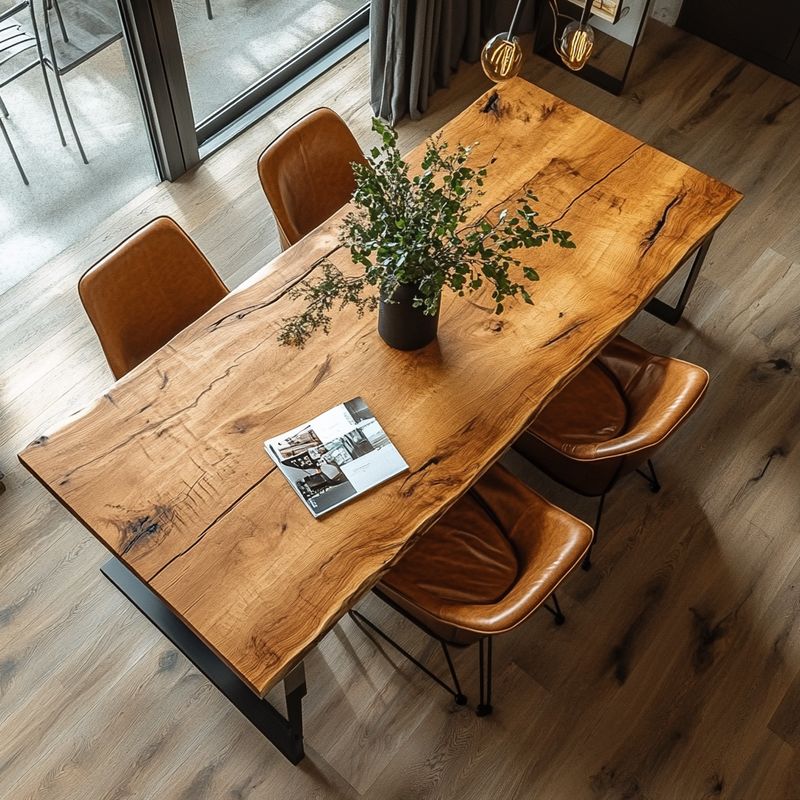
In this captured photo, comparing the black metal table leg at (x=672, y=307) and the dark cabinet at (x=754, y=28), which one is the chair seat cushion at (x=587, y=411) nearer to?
the black metal table leg at (x=672, y=307)

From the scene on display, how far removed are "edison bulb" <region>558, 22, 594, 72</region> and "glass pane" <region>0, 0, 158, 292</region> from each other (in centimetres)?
166

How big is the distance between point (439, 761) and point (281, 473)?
955 millimetres

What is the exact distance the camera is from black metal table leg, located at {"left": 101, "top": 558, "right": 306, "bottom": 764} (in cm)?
242

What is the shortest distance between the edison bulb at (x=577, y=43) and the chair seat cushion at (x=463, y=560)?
1.14m

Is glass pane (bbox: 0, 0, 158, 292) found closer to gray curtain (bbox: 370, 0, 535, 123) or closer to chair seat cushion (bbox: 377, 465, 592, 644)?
gray curtain (bbox: 370, 0, 535, 123)

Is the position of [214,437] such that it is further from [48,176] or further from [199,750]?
[48,176]

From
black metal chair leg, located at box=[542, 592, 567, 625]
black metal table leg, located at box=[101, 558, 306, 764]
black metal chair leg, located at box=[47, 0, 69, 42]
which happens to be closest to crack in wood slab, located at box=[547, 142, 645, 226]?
black metal chair leg, located at box=[542, 592, 567, 625]

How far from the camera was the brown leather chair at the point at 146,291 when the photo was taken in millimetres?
2424

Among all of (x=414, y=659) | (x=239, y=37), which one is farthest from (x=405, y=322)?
(x=239, y=37)

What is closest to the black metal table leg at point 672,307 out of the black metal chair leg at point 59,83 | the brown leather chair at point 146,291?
the brown leather chair at point 146,291

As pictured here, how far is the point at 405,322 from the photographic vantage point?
2271 millimetres

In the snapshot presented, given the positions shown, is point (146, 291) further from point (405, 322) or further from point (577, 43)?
point (577, 43)

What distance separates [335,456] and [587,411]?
0.85 metres

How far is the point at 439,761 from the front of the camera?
98.7 inches
